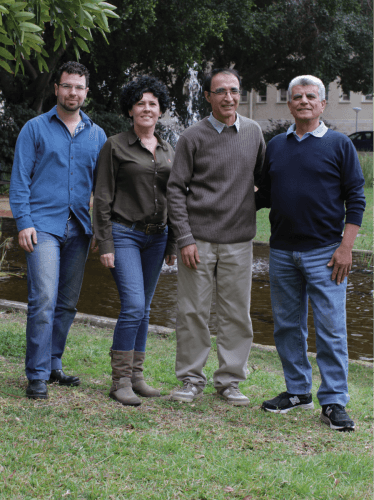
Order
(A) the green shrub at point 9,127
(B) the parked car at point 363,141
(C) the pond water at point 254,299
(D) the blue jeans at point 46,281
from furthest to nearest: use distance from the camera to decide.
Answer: (B) the parked car at point 363,141 → (A) the green shrub at point 9,127 → (C) the pond water at point 254,299 → (D) the blue jeans at point 46,281

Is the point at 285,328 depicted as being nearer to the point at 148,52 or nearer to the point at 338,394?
the point at 338,394

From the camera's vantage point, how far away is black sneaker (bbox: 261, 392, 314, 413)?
13.2ft

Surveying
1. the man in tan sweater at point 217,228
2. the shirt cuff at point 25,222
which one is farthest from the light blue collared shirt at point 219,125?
the shirt cuff at point 25,222

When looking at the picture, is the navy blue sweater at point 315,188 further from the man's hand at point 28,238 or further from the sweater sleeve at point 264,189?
the man's hand at point 28,238

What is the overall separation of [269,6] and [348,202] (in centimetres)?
2453

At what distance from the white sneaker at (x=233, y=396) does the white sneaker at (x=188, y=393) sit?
0.17 metres

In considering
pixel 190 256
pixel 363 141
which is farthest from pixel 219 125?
pixel 363 141

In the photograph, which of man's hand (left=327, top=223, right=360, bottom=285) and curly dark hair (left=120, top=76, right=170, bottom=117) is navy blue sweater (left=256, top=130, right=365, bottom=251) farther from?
curly dark hair (left=120, top=76, right=170, bottom=117)

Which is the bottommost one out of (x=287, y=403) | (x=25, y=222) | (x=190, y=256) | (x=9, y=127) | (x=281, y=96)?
(x=287, y=403)

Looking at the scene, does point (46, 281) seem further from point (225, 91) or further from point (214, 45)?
point (214, 45)

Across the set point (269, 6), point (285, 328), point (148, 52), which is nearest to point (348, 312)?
point (285, 328)

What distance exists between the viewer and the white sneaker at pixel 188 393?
4082 millimetres

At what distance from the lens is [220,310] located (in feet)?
13.7

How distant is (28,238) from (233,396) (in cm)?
177
